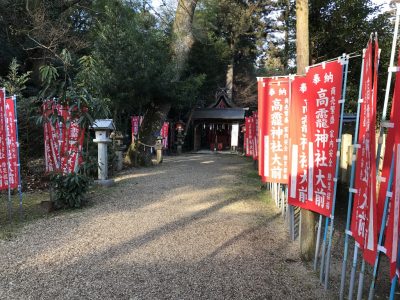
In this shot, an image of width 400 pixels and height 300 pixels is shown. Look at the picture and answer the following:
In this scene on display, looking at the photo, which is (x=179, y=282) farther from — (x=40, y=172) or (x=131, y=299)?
(x=40, y=172)

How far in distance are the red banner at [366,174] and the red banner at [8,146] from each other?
5.22 m

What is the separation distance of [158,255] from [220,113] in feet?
60.6

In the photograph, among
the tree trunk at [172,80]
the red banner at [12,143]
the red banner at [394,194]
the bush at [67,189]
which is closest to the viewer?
the red banner at [394,194]

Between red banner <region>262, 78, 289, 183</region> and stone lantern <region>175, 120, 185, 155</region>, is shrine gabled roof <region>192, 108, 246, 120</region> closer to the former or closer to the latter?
stone lantern <region>175, 120, 185, 155</region>

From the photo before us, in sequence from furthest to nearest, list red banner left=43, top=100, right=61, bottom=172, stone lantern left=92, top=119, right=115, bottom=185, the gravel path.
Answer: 1. stone lantern left=92, top=119, right=115, bottom=185
2. red banner left=43, top=100, right=61, bottom=172
3. the gravel path

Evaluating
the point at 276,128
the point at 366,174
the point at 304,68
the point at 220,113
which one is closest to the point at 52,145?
the point at 276,128

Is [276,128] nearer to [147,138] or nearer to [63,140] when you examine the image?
[63,140]

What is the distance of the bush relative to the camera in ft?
20.6

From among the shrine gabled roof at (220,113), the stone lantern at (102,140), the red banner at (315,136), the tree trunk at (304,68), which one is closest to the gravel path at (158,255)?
the tree trunk at (304,68)

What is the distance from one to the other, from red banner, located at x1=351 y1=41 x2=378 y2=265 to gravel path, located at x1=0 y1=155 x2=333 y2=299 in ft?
3.08

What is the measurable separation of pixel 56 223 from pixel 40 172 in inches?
180

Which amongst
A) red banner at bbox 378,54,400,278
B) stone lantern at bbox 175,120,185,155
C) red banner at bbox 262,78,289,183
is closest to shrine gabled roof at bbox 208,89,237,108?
stone lantern at bbox 175,120,185,155

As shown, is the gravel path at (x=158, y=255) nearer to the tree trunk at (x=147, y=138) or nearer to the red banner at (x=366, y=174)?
the red banner at (x=366, y=174)

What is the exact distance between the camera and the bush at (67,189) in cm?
628
